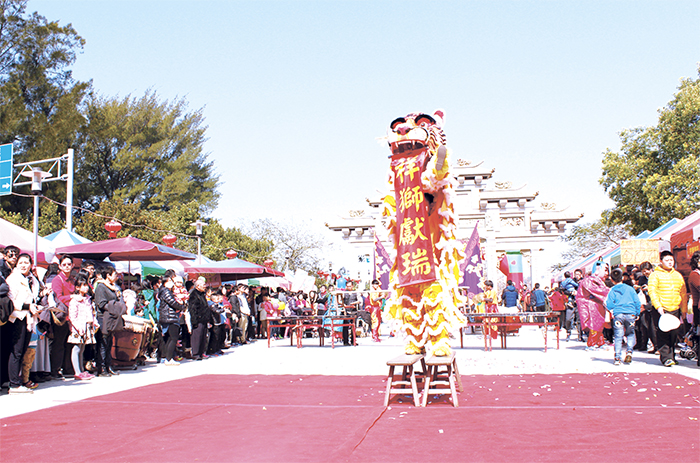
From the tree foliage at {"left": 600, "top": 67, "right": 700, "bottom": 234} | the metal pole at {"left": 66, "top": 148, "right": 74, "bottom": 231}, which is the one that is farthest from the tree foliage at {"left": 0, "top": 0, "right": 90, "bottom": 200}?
the tree foliage at {"left": 600, "top": 67, "right": 700, "bottom": 234}

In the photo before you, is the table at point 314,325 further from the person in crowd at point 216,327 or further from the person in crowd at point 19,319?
the person in crowd at point 19,319

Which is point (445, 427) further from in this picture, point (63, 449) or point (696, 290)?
point (696, 290)

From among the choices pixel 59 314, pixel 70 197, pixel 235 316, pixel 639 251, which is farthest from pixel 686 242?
pixel 70 197

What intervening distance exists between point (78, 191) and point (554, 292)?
28.0 m

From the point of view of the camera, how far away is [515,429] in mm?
4508

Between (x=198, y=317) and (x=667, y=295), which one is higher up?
(x=667, y=295)

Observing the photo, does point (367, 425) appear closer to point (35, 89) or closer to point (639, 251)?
point (639, 251)

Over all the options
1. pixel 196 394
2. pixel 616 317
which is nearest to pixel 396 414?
pixel 196 394

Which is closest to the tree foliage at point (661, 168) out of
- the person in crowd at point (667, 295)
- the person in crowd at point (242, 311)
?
the person in crowd at point (667, 295)

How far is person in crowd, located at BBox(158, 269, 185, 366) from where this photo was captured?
9.78 metres

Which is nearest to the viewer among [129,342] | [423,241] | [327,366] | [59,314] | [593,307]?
[423,241]

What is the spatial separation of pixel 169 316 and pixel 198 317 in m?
1.16

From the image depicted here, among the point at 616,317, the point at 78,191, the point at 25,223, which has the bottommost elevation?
the point at 616,317

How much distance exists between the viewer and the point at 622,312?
341 inches
